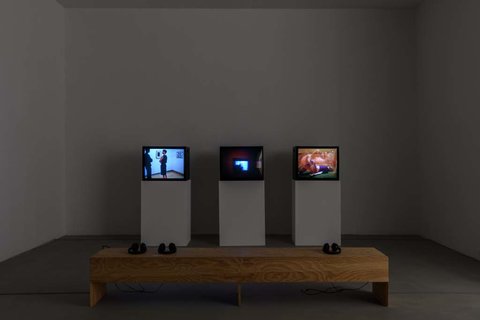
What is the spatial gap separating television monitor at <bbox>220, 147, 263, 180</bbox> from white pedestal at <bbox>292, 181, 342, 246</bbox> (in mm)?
659

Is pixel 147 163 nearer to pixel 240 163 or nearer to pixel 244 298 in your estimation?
pixel 240 163

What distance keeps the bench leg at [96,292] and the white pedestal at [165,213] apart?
2.25 meters

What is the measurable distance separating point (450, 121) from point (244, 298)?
4.14m

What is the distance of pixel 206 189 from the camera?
6.76 meters

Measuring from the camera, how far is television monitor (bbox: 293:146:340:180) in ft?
19.2

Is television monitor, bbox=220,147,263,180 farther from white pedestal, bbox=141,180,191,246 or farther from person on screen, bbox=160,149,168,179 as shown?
person on screen, bbox=160,149,168,179

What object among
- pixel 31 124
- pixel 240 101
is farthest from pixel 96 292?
pixel 240 101

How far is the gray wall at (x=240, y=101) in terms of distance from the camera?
6.75m

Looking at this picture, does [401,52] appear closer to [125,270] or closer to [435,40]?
[435,40]

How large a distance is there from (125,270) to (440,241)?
488 cm

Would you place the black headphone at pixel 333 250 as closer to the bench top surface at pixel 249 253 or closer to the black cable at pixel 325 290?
the bench top surface at pixel 249 253

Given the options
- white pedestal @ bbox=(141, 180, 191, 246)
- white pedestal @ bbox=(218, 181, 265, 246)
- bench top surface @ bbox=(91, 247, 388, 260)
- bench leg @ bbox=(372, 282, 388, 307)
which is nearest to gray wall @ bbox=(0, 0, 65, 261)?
white pedestal @ bbox=(141, 180, 191, 246)

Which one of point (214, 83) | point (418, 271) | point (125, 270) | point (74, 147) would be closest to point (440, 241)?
point (418, 271)

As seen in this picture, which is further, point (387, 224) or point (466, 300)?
point (387, 224)
